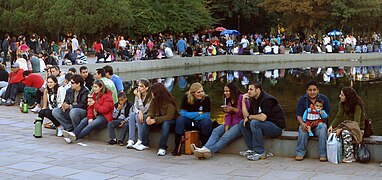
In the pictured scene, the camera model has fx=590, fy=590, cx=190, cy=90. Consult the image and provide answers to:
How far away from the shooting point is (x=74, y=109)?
1138 cm

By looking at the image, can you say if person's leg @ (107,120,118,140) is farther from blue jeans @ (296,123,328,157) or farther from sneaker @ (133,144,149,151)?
blue jeans @ (296,123,328,157)

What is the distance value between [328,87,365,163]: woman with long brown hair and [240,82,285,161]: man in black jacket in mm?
861

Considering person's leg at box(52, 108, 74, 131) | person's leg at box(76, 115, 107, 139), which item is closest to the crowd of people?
person's leg at box(52, 108, 74, 131)

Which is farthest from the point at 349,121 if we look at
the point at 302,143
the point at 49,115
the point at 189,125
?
the point at 49,115

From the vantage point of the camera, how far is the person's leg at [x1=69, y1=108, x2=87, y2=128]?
37.2 ft

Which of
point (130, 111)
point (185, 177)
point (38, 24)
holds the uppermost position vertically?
point (38, 24)

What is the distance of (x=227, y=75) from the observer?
33.8 m

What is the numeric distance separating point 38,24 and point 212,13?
67.9 ft

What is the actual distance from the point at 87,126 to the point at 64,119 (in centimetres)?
77

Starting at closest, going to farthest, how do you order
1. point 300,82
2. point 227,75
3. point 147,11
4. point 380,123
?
1. point 380,123
2. point 300,82
3. point 227,75
4. point 147,11

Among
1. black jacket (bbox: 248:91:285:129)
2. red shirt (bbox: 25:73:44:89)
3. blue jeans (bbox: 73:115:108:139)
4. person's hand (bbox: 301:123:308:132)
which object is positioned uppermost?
red shirt (bbox: 25:73:44:89)

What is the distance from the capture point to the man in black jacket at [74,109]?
11.4 metres

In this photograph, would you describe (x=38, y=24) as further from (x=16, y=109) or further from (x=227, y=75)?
(x=16, y=109)

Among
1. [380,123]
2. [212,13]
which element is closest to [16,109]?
[380,123]
